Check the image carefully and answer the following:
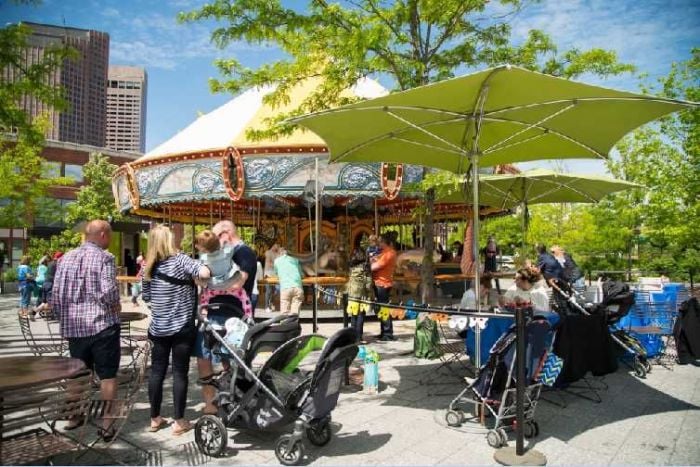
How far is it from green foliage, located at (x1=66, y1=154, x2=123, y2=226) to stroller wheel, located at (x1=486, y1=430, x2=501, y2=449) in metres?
35.2

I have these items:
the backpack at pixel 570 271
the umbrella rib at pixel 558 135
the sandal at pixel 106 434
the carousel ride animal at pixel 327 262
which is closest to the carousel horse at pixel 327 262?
the carousel ride animal at pixel 327 262

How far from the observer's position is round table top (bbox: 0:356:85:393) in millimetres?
3041

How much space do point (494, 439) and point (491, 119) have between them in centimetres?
303

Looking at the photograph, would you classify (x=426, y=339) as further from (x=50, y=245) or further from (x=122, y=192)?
(x=50, y=245)

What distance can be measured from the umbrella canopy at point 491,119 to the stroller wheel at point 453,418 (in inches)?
101

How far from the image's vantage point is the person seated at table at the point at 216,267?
4.68 meters

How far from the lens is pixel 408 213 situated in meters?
20.9

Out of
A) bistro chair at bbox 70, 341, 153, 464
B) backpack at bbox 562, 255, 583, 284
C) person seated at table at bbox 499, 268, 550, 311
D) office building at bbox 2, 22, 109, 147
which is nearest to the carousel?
office building at bbox 2, 22, 109, 147

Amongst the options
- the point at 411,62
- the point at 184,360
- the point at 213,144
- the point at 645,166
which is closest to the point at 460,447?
the point at 184,360

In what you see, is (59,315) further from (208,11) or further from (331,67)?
(331,67)

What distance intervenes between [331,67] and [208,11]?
1971 mm

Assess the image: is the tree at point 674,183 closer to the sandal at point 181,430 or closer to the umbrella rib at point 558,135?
the umbrella rib at point 558,135

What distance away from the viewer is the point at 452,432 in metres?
4.51

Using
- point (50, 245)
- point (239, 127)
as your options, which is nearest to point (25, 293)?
point (239, 127)
